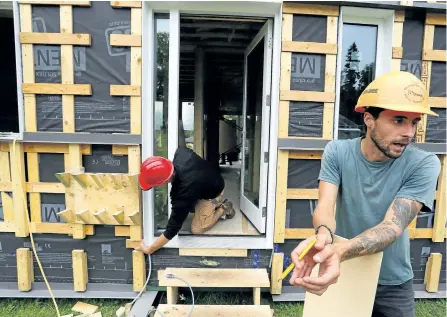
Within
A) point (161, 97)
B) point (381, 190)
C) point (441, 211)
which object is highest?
point (161, 97)

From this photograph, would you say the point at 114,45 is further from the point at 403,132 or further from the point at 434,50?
the point at 434,50

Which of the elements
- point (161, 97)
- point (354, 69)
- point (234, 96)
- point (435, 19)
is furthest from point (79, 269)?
point (234, 96)

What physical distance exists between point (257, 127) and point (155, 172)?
1454mm

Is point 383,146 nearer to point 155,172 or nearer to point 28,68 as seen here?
point 155,172

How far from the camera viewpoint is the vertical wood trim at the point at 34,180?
278 centimetres

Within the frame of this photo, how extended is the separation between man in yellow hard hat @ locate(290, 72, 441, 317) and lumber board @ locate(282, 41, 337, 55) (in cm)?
143

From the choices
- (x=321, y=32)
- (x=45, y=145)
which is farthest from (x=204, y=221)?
(x=321, y=32)

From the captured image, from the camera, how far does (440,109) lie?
2.91m

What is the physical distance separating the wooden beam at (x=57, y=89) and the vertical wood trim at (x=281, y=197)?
194cm

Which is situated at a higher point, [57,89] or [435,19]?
[435,19]

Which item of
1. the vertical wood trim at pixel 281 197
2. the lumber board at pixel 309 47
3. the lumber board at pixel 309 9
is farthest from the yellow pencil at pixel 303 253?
the lumber board at pixel 309 9

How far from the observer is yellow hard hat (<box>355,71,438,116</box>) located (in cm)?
125

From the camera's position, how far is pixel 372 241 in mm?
1235

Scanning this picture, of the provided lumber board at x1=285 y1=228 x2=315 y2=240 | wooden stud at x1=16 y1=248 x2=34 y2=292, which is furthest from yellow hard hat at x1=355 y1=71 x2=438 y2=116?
wooden stud at x1=16 y1=248 x2=34 y2=292
